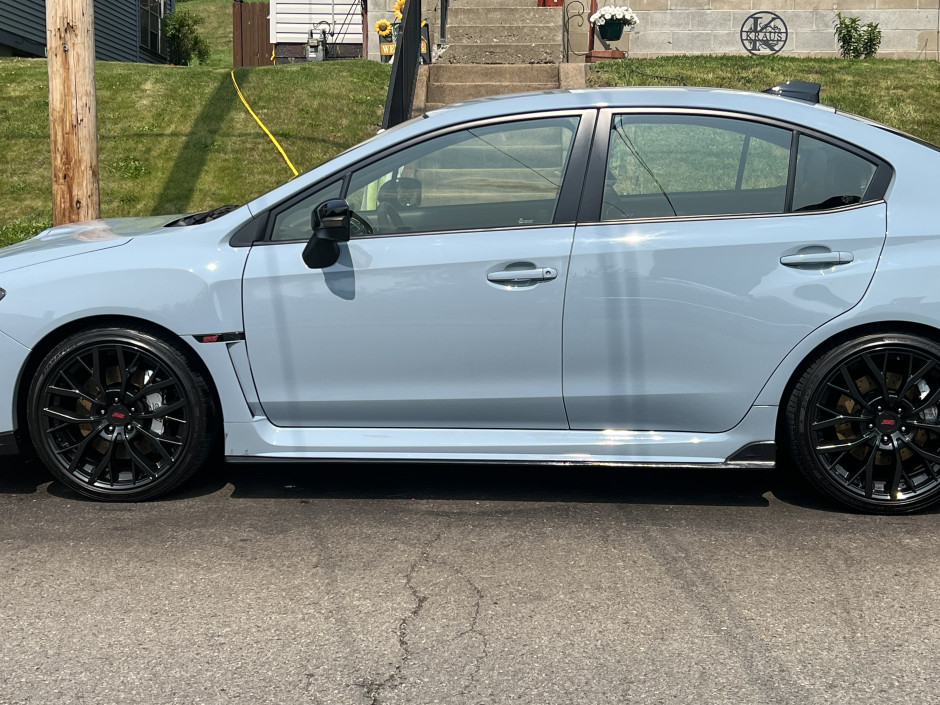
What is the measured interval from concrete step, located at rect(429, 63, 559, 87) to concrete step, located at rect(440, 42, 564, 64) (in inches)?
29.2

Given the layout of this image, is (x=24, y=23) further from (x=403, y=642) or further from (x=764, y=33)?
(x=403, y=642)

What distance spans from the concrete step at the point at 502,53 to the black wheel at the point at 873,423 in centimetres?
1044

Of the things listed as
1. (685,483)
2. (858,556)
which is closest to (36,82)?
(685,483)

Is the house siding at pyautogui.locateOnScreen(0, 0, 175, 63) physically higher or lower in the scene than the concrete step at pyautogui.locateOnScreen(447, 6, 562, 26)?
higher

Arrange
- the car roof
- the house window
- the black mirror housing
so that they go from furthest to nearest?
the house window
the car roof
the black mirror housing

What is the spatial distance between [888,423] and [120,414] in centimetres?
324

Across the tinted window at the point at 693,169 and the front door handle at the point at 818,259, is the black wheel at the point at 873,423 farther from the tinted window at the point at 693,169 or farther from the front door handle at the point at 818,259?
the tinted window at the point at 693,169

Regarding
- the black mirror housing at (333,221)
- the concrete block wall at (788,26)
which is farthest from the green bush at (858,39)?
the black mirror housing at (333,221)

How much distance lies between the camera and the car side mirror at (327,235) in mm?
4191

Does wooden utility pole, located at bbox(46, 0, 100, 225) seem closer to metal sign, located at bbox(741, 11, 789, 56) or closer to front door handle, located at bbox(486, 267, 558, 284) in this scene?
front door handle, located at bbox(486, 267, 558, 284)

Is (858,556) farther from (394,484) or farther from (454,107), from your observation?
(454,107)

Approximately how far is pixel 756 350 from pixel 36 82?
12851mm

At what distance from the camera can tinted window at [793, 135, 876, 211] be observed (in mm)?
4324

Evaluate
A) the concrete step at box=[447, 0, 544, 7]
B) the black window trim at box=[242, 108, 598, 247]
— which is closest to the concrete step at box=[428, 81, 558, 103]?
the concrete step at box=[447, 0, 544, 7]
